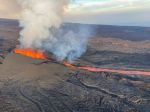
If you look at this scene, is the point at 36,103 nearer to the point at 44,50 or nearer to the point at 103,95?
the point at 103,95

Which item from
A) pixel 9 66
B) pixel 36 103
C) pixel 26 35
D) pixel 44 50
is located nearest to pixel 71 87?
pixel 36 103

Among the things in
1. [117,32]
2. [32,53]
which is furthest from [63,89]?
[117,32]

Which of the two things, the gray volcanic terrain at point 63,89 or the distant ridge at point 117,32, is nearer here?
the gray volcanic terrain at point 63,89

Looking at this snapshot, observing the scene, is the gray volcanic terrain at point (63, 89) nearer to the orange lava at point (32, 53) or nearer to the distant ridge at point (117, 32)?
the orange lava at point (32, 53)

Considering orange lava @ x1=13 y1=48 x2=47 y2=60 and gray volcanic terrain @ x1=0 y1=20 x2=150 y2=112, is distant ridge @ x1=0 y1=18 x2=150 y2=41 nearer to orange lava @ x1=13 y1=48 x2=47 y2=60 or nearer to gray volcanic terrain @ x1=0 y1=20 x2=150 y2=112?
orange lava @ x1=13 y1=48 x2=47 y2=60

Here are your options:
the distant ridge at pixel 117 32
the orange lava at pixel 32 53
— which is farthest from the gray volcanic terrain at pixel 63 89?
the distant ridge at pixel 117 32

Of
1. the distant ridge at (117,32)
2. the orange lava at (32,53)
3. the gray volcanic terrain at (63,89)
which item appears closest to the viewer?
the gray volcanic terrain at (63,89)

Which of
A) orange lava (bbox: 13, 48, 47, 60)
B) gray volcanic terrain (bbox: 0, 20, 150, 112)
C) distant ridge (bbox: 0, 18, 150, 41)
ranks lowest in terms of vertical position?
gray volcanic terrain (bbox: 0, 20, 150, 112)

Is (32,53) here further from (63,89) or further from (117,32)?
(117,32)

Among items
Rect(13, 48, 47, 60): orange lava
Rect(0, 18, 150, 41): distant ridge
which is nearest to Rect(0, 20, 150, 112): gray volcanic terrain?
Rect(13, 48, 47, 60): orange lava

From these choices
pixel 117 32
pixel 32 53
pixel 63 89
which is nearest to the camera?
pixel 63 89

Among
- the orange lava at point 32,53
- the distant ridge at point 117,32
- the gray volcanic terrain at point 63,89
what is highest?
the distant ridge at point 117,32
